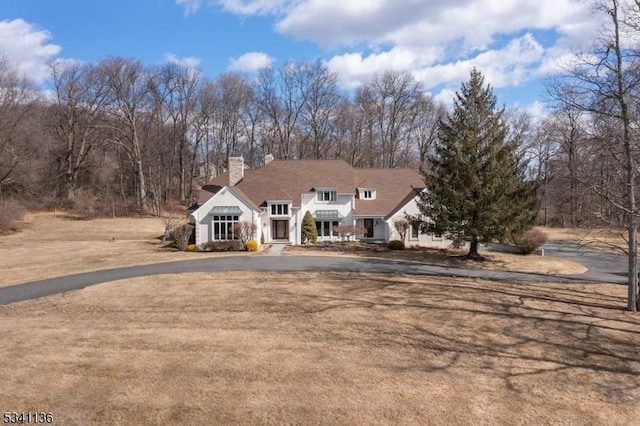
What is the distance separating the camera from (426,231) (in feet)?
93.1

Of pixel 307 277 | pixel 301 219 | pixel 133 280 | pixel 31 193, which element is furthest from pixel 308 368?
pixel 31 193

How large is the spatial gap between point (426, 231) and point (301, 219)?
36.9 feet

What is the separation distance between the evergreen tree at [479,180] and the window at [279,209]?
40.6 ft

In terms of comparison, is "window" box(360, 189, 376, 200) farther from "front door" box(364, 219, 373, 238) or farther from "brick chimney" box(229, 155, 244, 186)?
"brick chimney" box(229, 155, 244, 186)

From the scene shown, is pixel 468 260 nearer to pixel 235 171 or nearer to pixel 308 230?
pixel 308 230

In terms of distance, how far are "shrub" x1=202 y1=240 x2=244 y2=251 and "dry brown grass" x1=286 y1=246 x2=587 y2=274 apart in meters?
3.46

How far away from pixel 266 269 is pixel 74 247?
18.5 meters

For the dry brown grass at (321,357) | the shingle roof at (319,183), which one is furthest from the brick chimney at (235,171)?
the dry brown grass at (321,357)

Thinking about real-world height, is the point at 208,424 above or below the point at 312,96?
below

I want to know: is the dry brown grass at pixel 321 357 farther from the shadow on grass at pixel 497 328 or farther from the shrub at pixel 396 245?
the shrub at pixel 396 245

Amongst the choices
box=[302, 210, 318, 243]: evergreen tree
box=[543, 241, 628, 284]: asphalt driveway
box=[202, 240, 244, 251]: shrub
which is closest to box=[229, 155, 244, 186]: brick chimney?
box=[302, 210, 318, 243]: evergreen tree

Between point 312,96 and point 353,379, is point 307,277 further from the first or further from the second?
point 312,96

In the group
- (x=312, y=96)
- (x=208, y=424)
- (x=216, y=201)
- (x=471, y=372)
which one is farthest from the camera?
(x=312, y=96)

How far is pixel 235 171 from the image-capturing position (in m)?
39.0
